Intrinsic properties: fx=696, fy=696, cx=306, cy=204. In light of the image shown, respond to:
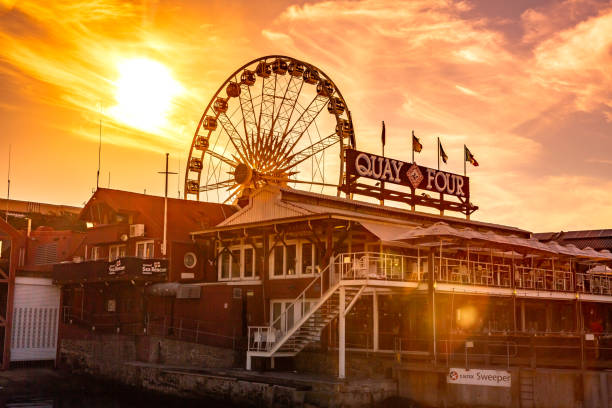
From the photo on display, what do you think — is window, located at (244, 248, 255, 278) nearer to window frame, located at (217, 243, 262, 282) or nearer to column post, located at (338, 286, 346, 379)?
window frame, located at (217, 243, 262, 282)

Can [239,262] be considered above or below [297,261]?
above

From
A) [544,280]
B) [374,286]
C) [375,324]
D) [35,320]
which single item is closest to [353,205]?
[375,324]

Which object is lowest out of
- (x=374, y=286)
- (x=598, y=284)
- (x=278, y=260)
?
(x=374, y=286)

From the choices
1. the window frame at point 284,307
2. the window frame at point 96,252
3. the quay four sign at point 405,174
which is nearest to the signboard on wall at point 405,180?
the quay four sign at point 405,174

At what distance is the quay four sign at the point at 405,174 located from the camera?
44.1m

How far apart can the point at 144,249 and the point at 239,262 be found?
7.86 m

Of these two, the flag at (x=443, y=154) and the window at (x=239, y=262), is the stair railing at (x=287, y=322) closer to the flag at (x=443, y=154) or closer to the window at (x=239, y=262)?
the window at (x=239, y=262)

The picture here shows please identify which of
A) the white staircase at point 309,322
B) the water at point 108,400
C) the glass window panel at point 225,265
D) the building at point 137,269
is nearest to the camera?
the white staircase at point 309,322

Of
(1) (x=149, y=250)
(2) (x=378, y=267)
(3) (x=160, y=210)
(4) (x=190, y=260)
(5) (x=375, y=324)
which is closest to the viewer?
(5) (x=375, y=324)

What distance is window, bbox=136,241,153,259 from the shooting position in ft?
151

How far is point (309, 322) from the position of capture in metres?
34.7

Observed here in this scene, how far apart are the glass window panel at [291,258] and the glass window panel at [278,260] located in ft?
1.94

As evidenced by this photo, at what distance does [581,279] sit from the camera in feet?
157

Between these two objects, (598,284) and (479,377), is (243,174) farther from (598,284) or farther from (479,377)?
(479,377)
